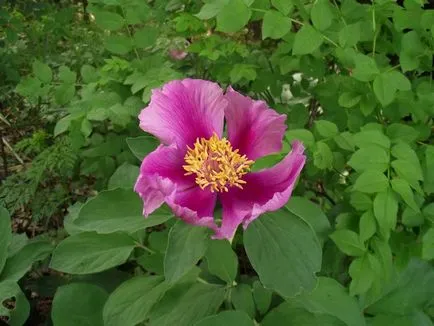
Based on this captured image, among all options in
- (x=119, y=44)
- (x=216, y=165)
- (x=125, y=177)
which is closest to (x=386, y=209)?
(x=216, y=165)

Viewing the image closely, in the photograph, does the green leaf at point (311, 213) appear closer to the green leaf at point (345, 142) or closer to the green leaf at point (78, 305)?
the green leaf at point (345, 142)

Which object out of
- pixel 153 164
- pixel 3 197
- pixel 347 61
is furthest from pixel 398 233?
pixel 3 197

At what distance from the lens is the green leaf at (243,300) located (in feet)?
3.99

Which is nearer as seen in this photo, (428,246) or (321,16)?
(428,246)

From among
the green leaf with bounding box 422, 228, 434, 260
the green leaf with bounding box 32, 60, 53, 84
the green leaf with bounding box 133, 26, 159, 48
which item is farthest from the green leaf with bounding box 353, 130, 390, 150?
the green leaf with bounding box 32, 60, 53, 84

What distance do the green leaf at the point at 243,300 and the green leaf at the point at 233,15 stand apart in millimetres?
578

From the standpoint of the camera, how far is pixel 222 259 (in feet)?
3.89

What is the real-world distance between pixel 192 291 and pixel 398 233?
51 centimetres

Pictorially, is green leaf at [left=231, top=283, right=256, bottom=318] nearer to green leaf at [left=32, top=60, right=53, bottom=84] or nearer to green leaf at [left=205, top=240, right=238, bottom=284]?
green leaf at [left=205, top=240, right=238, bottom=284]

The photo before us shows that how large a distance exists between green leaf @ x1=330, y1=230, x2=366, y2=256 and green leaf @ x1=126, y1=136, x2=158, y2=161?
421 millimetres

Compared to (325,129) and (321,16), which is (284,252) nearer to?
(325,129)

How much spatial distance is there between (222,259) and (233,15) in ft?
1.76

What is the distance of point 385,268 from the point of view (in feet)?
3.95

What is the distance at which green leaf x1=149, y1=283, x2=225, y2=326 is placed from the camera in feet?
3.81
